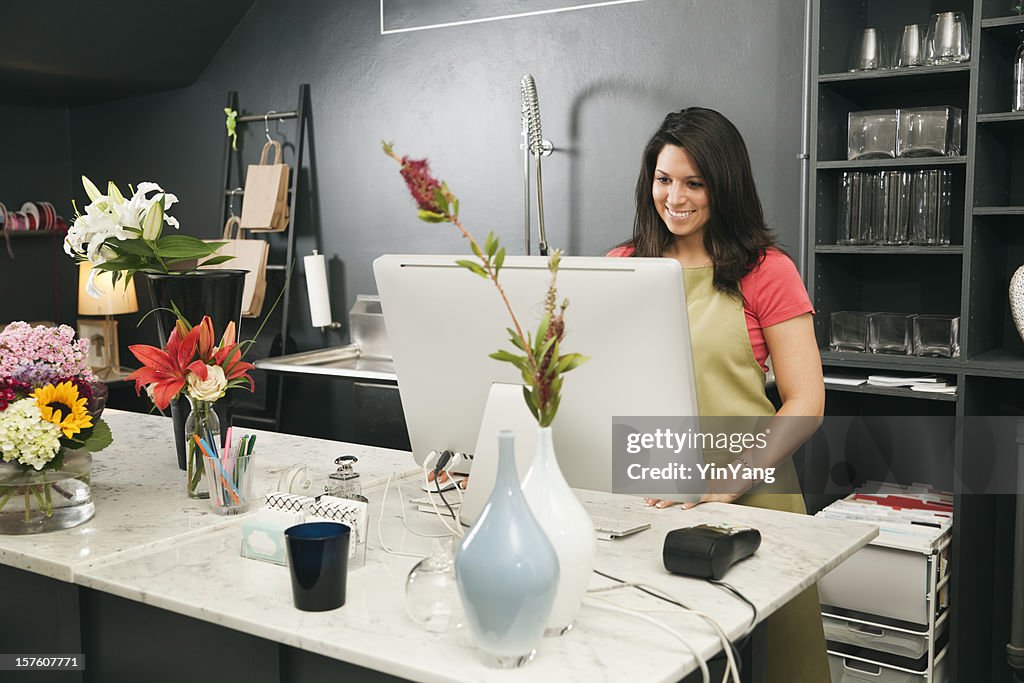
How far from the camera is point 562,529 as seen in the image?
1.26 metres

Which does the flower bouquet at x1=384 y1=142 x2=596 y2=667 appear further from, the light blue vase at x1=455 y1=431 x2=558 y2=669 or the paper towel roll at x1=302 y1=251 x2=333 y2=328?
the paper towel roll at x1=302 y1=251 x2=333 y2=328

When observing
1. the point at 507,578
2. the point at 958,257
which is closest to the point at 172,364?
the point at 507,578

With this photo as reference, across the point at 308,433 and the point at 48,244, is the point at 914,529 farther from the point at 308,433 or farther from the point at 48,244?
the point at 48,244

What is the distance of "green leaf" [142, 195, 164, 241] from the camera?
2.05m

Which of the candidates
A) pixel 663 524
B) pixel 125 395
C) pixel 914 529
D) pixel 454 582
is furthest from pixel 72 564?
pixel 125 395

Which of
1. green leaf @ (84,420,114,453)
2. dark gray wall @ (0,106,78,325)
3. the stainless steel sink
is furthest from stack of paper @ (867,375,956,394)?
dark gray wall @ (0,106,78,325)

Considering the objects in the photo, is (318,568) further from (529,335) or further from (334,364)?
(334,364)

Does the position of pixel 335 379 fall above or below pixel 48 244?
below

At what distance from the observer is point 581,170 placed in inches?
146

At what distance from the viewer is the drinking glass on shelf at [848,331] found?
9.48 feet

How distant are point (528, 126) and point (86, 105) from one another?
2940 mm

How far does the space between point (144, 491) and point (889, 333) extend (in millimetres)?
1990

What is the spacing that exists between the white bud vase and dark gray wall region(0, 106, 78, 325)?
4.72 metres

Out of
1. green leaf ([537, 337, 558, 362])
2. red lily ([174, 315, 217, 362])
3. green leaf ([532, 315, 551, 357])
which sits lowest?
red lily ([174, 315, 217, 362])
